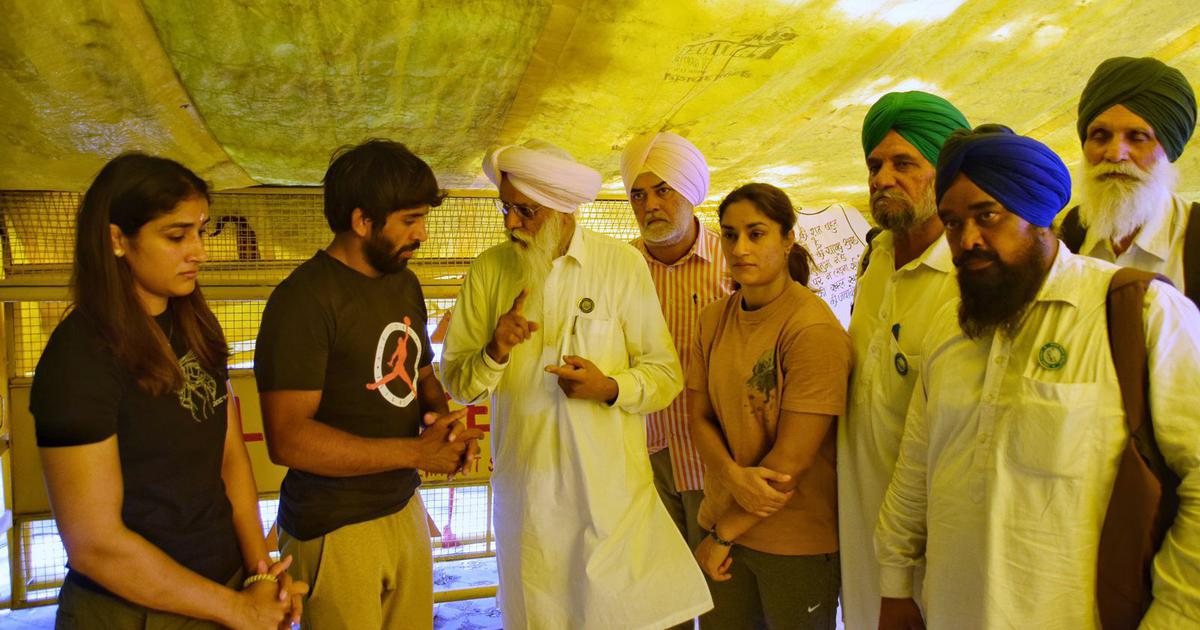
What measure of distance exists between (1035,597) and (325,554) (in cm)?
157

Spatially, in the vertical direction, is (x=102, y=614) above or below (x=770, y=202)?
below

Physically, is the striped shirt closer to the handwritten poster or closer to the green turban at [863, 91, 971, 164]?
the green turban at [863, 91, 971, 164]

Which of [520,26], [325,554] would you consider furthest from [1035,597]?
[520,26]

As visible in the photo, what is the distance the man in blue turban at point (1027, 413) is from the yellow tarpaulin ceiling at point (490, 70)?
124 cm

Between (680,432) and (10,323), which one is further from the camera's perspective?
(10,323)

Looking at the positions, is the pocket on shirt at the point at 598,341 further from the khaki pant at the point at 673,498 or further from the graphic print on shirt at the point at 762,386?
the khaki pant at the point at 673,498

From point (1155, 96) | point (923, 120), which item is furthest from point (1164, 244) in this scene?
point (923, 120)

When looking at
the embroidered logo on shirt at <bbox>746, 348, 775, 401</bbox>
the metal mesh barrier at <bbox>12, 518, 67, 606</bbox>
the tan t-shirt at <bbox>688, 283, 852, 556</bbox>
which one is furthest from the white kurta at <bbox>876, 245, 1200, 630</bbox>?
the metal mesh barrier at <bbox>12, 518, 67, 606</bbox>

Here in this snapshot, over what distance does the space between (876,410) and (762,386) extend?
11.8 inches

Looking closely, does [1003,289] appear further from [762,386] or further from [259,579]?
[259,579]

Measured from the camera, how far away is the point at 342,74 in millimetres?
2246

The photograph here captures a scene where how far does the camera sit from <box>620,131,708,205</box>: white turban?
249 cm

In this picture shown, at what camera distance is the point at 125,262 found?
4.54 feet

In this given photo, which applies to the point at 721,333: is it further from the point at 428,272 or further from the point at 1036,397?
the point at 428,272
